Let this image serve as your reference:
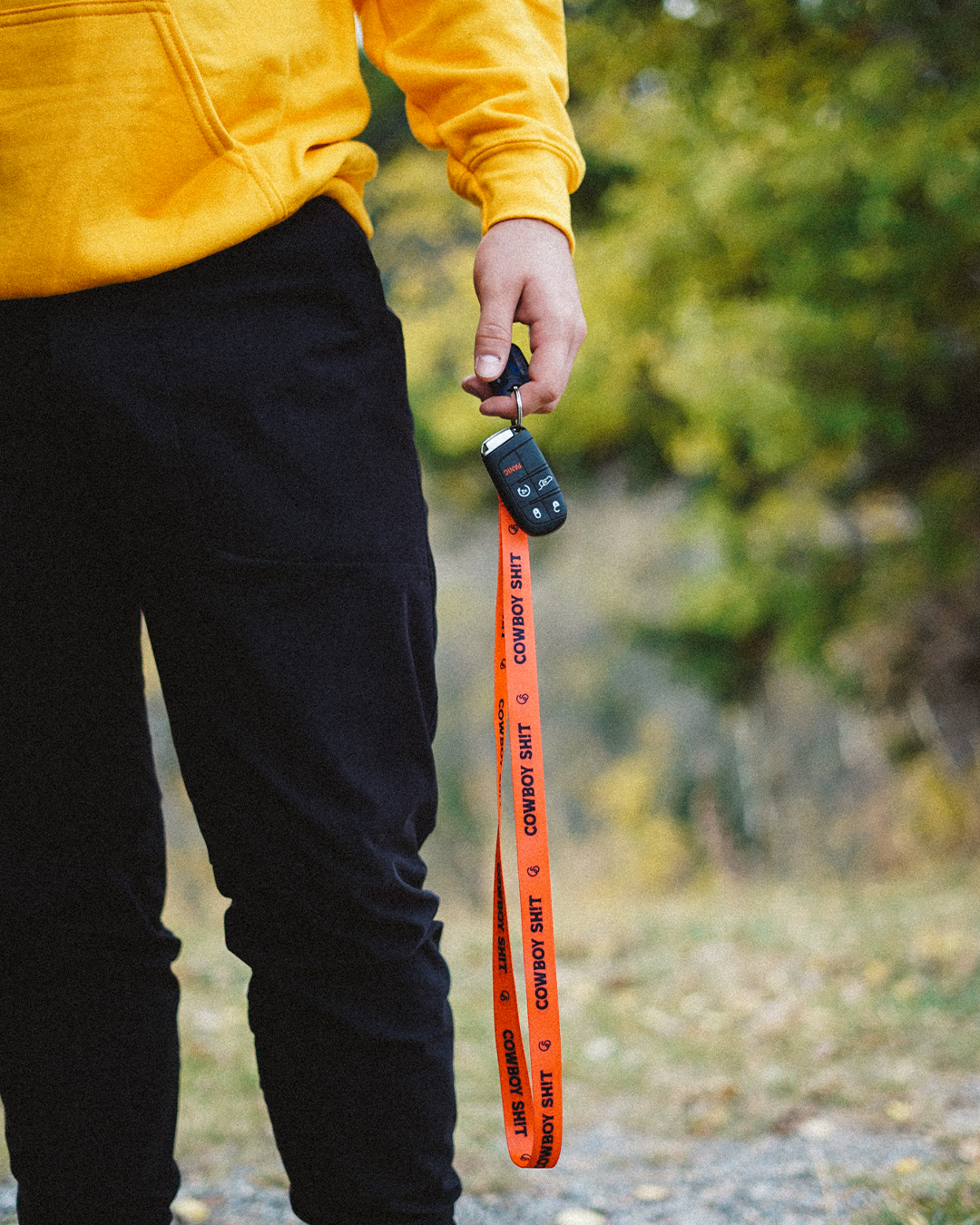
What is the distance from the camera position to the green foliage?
432 centimetres

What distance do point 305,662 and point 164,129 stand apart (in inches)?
18.0

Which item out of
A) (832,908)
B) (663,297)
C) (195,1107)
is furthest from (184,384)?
(663,297)

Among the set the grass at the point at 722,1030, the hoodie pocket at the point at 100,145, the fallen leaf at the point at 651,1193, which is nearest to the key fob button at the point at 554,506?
the hoodie pocket at the point at 100,145

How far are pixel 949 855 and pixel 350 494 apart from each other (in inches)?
244

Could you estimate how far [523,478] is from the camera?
40.3 inches

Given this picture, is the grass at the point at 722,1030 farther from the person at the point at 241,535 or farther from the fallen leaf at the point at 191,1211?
the person at the point at 241,535

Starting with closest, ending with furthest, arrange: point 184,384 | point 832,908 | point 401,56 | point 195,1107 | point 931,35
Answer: point 184,384, point 401,56, point 195,1107, point 931,35, point 832,908

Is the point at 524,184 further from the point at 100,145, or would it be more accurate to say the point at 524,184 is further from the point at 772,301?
the point at 772,301

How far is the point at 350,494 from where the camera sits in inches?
36.5

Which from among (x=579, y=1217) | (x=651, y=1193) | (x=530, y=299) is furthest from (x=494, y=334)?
(x=651, y=1193)

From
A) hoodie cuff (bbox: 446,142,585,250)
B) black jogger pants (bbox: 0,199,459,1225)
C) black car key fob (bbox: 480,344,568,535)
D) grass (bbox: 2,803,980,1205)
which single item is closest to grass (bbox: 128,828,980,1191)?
grass (bbox: 2,803,980,1205)

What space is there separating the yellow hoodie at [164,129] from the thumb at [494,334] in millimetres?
87

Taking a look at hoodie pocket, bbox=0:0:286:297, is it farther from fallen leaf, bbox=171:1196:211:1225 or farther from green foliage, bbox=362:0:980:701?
green foliage, bbox=362:0:980:701

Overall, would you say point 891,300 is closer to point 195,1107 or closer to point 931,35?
point 931,35
